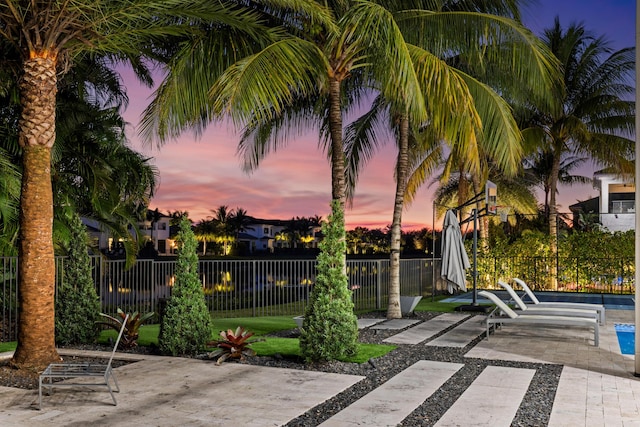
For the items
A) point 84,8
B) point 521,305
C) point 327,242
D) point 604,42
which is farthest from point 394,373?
point 604,42

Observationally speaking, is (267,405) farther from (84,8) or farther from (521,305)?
(521,305)

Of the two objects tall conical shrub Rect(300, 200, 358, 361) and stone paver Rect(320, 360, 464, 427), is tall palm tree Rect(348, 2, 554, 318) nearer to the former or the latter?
tall conical shrub Rect(300, 200, 358, 361)

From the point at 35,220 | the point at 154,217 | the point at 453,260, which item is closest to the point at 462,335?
the point at 453,260

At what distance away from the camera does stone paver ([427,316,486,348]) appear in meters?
9.82

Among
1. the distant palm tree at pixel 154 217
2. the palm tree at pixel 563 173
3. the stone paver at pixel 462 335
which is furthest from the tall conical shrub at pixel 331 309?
the distant palm tree at pixel 154 217

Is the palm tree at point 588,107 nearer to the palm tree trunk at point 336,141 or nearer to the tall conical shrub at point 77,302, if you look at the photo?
the palm tree trunk at point 336,141

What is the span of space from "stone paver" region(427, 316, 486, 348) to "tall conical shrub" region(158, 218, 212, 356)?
3653mm

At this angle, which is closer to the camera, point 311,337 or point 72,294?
point 311,337

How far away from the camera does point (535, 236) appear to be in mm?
20734

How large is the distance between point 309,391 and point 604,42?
1861 cm

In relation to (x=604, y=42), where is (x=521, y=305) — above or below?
below

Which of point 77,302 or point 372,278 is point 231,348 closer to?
point 77,302

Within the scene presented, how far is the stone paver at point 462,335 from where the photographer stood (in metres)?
9.82

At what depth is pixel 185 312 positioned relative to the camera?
340 inches
